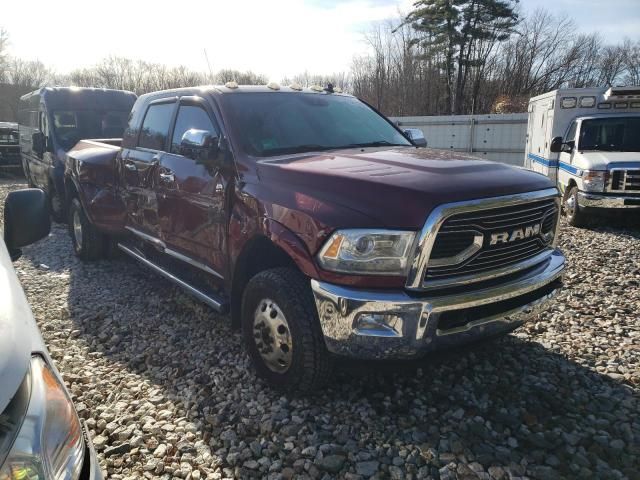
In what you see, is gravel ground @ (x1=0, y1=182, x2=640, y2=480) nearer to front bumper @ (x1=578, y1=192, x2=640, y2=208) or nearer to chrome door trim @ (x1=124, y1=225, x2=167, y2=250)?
chrome door trim @ (x1=124, y1=225, x2=167, y2=250)

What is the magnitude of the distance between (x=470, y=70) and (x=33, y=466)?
33.1 m

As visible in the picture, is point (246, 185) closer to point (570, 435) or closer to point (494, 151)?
point (570, 435)

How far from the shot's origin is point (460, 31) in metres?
29.9

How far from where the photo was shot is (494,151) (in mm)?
15891

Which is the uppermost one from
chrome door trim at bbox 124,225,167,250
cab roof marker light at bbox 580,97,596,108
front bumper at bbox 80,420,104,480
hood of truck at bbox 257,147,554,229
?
cab roof marker light at bbox 580,97,596,108

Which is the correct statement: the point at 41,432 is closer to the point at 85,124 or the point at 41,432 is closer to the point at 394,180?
the point at 394,180

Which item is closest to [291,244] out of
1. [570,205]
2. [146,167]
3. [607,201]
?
[146,167]

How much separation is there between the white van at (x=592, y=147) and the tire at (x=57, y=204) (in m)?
8.53

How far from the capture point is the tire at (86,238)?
5.99 metres

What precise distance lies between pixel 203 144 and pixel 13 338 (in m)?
2.19

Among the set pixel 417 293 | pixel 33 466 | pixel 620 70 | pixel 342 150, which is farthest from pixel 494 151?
pixel 620 70

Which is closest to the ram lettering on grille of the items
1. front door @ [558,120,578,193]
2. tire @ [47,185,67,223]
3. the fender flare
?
the fender flare

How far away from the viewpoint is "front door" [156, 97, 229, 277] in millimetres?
3385

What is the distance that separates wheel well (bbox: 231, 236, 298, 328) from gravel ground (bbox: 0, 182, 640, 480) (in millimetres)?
487
